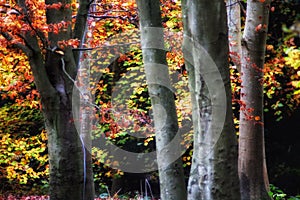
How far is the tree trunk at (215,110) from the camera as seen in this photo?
379 cm

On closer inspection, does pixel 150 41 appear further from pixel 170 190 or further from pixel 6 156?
pixel 6 156

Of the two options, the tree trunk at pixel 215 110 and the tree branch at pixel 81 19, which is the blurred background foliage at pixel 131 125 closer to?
the tree branch at pixel 81 19

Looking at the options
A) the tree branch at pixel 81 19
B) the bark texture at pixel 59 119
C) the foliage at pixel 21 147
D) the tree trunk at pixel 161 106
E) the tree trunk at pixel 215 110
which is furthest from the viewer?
the foliage at pixel 21 147

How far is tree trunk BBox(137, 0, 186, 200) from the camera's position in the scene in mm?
5691

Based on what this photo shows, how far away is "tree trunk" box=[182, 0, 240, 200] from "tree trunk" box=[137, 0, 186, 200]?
5.70ft

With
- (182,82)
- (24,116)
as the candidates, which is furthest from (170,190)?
(24,116)

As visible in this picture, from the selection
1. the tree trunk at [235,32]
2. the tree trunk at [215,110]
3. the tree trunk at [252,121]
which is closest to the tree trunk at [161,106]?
the tree trunk at [215,110]

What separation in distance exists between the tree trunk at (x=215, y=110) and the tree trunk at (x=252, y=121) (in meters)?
3.38

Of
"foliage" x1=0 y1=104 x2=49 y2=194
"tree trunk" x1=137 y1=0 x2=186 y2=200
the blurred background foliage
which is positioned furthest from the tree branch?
"foliage" x1=0 y1=104 x2=49 y2=194

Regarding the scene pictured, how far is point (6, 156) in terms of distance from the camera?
37.4 feet

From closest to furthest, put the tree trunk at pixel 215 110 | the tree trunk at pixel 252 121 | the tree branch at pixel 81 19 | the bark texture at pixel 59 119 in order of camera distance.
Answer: the tree trunk at pixel 215 110
the bark texture at pixel 59 119
the tree branch at pixel 81 19
the tree trunk at pixel 252 121

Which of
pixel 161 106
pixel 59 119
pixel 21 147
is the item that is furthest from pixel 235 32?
pixel 21 147

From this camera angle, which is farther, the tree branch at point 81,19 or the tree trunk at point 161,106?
the tree branch at point 81,19

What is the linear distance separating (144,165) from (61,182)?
7697mm
